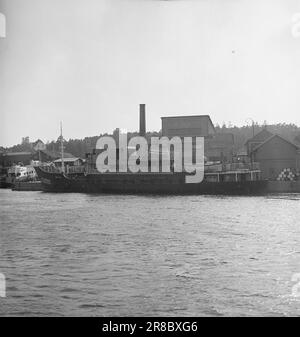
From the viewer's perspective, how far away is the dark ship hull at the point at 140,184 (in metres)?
26.3

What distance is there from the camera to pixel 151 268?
20.9 feet

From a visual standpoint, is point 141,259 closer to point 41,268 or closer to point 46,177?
point 41,268

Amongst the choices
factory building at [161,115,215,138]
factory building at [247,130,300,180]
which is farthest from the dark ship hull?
factory building at [161,115,215,138]

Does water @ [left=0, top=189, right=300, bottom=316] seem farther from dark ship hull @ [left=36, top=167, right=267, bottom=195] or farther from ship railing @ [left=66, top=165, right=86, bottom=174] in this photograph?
ship railing @ [left=66, top=165, right=86, bottom=174]

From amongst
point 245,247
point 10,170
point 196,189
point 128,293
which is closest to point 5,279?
point 128,293

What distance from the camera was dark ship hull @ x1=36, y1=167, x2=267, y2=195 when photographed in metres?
26.3

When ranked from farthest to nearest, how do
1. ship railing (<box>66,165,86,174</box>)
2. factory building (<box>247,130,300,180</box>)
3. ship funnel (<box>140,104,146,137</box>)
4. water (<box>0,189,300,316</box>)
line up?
ship railing (<box>66,165,86,174</box>)
ship funnel (<box>140,104,146,137</box>)
factory building (<box>247,130,300,180</box>)
water (<box>0,189,300,316</box>)

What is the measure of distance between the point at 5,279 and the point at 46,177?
26.1 metres

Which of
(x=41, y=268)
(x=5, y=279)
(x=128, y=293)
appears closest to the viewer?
(x=128, y=293)

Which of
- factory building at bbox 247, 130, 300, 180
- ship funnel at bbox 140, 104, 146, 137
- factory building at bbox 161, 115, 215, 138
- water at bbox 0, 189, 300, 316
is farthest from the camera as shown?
factory building at bbox 161, 115, 215, 138

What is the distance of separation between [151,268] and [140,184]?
2208 centimetres

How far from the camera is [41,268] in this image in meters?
6.38

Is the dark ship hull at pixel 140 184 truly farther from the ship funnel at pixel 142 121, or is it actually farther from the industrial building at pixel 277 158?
the ship funnel at pixel 142 121

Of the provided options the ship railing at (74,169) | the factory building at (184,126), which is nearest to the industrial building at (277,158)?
the factory building at (184,126)
